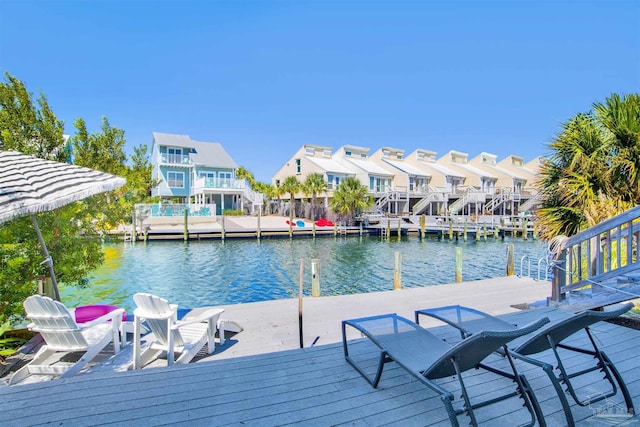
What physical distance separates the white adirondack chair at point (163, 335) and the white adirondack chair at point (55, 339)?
54 cm

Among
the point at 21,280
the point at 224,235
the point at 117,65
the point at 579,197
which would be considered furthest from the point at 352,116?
the point at 21,280

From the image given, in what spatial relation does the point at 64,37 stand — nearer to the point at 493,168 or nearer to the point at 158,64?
the point at 158,64

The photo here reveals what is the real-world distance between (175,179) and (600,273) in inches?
1567

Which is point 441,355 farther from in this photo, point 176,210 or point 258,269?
point 176,210

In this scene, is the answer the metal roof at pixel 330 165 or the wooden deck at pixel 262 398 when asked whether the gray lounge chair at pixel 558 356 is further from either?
the metal roof at pixel 330 165

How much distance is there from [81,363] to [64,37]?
13.2 metres

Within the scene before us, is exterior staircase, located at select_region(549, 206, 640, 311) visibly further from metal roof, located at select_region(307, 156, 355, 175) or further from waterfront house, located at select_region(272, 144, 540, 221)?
metal roof, located at select_region(307, 156, 355, 175)

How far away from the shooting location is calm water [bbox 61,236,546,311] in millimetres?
12016

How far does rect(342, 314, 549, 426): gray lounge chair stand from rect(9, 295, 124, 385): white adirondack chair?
3.15 metres

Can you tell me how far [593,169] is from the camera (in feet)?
22.1

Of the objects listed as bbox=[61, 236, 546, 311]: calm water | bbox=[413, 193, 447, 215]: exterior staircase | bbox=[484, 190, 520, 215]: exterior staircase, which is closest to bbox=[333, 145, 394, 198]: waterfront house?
bbox=[413, 193, 447, 215]: exterior staircase

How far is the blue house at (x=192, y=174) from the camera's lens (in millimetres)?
37750

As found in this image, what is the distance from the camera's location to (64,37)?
39.4 feet

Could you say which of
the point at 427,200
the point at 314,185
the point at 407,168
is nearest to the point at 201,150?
the point at 314,185
